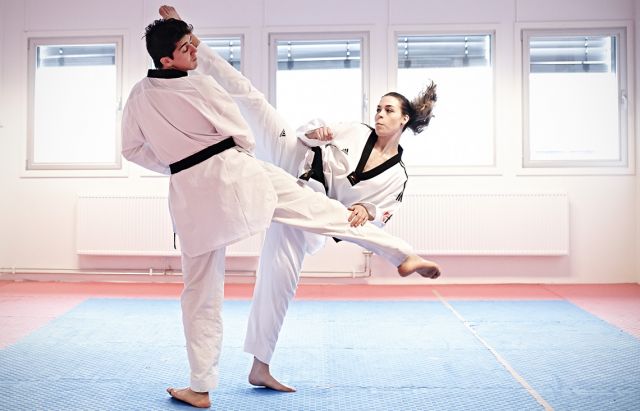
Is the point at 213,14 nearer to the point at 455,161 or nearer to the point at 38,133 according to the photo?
the point at 38,133

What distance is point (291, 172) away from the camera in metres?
2.70

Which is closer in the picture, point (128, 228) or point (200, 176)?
point (200, 176)

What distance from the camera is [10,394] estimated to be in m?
2.36

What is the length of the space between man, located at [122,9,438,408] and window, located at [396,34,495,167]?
3.25m

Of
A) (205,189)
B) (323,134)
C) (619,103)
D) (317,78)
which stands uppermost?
(317,78)

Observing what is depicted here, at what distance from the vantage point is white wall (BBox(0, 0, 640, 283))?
206 inches

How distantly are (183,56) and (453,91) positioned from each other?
3.67 metres

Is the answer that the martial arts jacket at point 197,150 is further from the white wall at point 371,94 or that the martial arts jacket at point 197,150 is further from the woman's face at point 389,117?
the white wall at point 371,94

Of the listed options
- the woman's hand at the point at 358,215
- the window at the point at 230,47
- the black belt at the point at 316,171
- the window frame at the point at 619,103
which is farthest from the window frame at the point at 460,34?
the woman's hand at the point at 358,215

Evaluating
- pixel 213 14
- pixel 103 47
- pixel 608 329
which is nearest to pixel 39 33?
pixel 103 47

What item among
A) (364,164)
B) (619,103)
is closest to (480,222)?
(619,103)

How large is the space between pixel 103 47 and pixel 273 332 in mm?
4028

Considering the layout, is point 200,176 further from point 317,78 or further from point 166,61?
point 317,78

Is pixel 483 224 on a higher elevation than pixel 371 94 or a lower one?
lower
